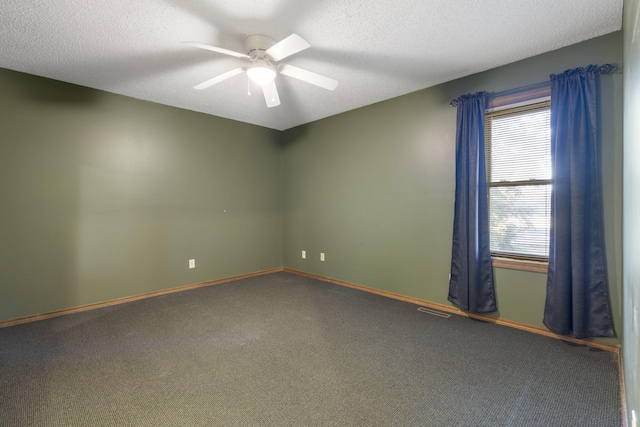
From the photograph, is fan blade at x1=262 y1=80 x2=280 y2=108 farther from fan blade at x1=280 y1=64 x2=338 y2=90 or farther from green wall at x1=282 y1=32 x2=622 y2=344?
green wall at x1=282 y1=32 x2=622 y2=344

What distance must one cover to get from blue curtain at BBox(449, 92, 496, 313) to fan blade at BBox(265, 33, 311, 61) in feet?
6.09

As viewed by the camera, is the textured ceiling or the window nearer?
the textured ceiling

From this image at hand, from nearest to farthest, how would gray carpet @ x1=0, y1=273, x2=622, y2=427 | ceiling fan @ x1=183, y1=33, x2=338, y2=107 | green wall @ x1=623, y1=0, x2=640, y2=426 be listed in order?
1. green wall @ x1=623, y1=0, x2=640, y2=426
2. gray carpet @ x1=0, y1=273, x2=622, y2=427
3. ceiling fan @ x1=183, y1=33, x2=338, y2=107

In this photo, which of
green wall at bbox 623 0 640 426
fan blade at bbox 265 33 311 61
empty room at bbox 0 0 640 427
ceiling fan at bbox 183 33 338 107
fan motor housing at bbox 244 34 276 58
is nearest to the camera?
green wall at bbox 623 0 640 426

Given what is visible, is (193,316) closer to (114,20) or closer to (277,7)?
(114,20)

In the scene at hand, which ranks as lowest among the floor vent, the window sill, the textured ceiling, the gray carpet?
the gray carpet

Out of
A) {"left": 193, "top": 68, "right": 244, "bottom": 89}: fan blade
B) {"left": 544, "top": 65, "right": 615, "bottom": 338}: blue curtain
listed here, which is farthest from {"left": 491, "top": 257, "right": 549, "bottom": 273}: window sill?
{"left": 193, "top": 68, "right": 244, "bottom": 89}: fan blade

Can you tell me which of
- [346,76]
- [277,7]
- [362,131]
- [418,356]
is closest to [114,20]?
[277,7]

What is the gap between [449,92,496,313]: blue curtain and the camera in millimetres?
2932

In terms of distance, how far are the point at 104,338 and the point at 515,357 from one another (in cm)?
327

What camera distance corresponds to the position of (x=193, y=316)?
121 inches

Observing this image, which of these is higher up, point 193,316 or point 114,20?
point 114,20

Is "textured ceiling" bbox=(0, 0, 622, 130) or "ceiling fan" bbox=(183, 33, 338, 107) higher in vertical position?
"textured ceiling" bbox=(0, 0, 622, 130)

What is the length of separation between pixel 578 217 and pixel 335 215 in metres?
2.73
